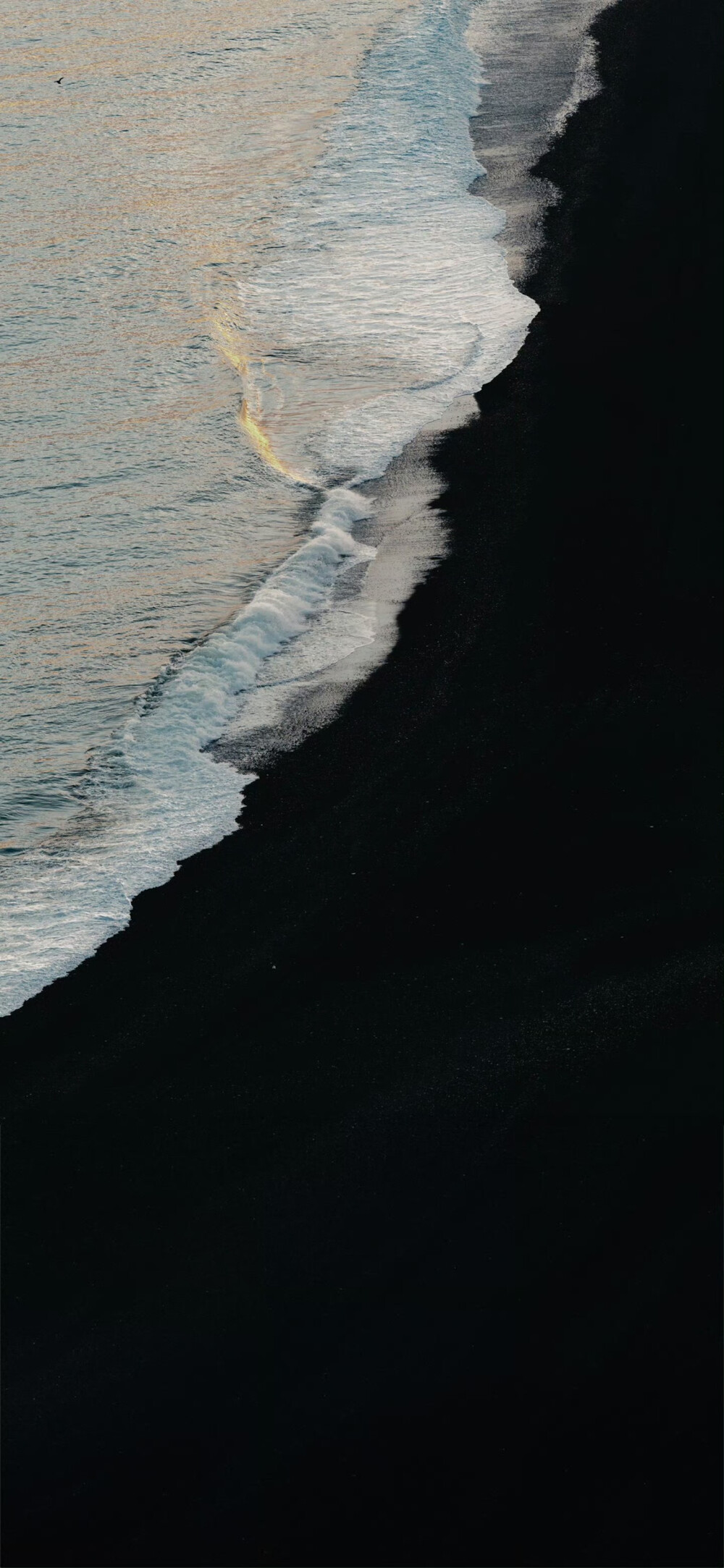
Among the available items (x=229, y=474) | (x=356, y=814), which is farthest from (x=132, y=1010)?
(x=229, y=474)

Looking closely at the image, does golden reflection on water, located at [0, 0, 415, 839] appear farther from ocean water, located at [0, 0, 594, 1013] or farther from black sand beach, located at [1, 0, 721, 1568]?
black sand beach, located at [1, 0, 721, 1568]

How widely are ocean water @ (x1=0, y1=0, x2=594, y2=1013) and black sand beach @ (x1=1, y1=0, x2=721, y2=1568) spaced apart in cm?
46

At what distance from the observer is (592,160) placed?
39.4ft

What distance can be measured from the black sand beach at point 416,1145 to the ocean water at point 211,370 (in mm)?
463

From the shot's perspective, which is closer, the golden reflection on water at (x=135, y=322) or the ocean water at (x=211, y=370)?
the ocean water at (x=211, y=370)

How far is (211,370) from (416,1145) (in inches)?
253

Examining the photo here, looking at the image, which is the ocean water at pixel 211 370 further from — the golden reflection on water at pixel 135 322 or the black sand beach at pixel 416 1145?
the black sand beach at pixel 416 1145

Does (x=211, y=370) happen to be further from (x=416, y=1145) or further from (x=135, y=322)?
(x=416, y=1145)

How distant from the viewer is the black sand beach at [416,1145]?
371 cm

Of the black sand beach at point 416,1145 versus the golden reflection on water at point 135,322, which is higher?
the golden reflection on water at point 135,322

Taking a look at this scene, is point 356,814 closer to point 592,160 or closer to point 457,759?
point 457,759

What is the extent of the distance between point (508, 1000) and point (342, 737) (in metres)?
1.68

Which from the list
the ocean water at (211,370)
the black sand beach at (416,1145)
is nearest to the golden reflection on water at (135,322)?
the ocean water at (211,370)

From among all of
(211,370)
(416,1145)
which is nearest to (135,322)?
(211,370)
